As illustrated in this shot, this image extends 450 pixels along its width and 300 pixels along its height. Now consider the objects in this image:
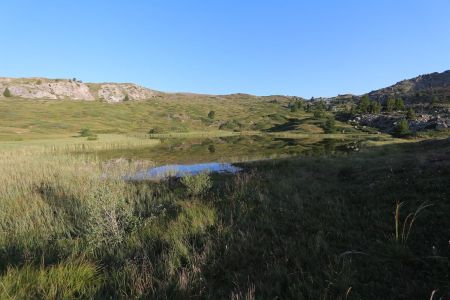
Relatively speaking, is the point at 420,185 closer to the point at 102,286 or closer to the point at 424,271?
the point at 424,271

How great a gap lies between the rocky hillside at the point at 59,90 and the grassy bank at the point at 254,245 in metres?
149

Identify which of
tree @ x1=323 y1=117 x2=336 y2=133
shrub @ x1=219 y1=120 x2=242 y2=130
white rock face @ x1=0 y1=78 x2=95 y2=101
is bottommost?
shrub @ x1=219 y1=120 x2=242 y2=130

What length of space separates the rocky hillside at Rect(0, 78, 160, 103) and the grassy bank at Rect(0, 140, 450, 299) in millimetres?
149312

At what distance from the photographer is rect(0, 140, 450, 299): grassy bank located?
4.64m

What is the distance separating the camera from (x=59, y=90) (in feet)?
553

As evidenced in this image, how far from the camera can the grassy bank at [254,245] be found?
183 inches

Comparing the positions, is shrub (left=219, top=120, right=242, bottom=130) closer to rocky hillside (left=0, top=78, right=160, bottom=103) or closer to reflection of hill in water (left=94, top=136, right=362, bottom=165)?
reflection of hill in water (left=94, top=136, right=362, bottom=165)

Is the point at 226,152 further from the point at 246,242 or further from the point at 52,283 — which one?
the point at 52,283

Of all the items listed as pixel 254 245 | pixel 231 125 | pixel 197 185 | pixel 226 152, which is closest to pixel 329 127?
pixel 226 152

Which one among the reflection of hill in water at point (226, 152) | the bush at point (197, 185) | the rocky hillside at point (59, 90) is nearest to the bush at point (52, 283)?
the bush at point (197, 185)

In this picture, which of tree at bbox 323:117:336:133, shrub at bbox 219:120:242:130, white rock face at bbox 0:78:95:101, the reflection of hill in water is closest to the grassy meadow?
the reflection of hill in water

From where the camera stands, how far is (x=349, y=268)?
15.4 ft

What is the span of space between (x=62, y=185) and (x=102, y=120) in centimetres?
7795

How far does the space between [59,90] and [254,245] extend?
609 feet
